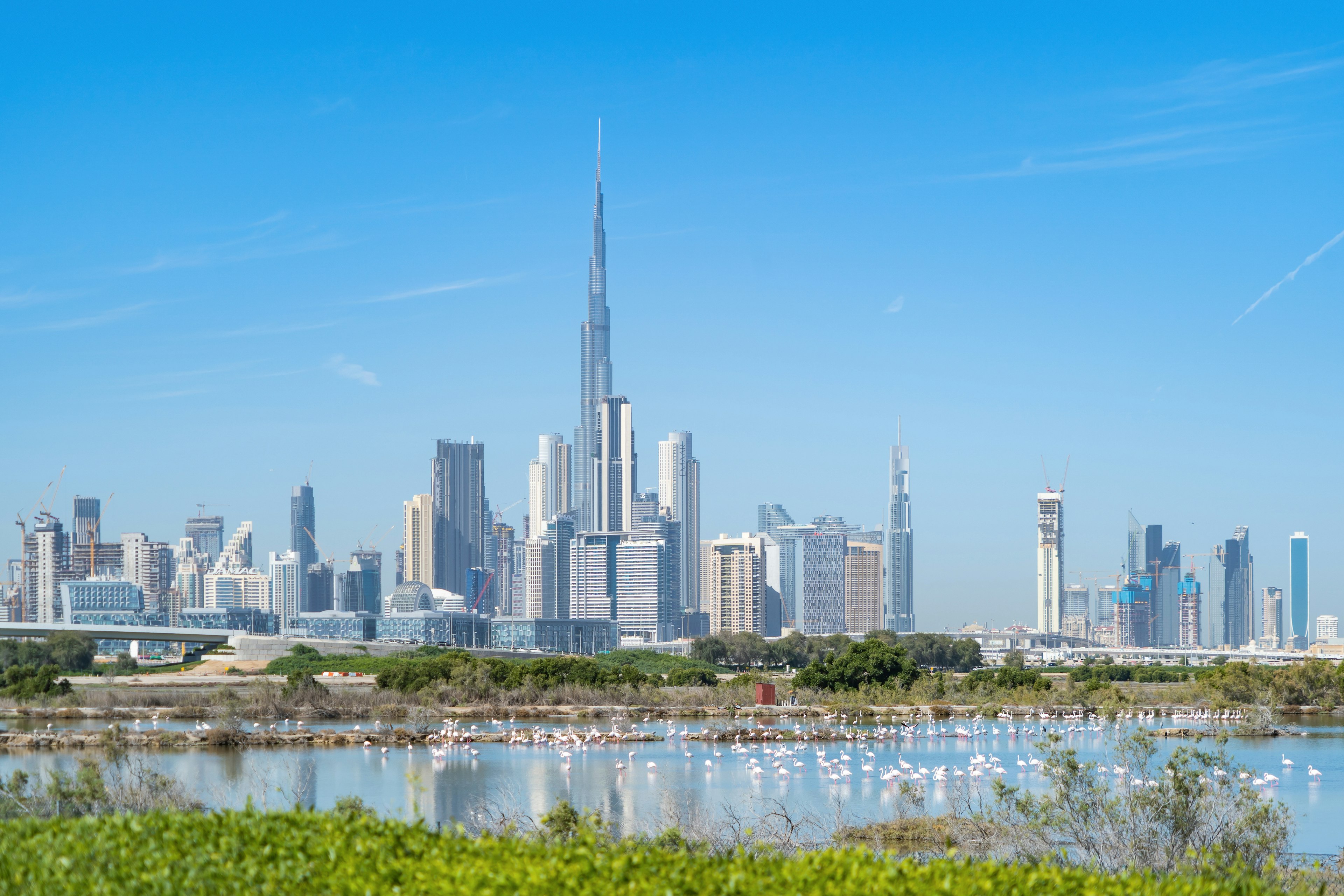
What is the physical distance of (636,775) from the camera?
34375 mm

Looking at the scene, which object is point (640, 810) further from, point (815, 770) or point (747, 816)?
point (815, 770)

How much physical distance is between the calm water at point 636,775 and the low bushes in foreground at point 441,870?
1279cm

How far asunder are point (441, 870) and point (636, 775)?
88.0 feet

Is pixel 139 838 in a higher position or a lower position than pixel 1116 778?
higher

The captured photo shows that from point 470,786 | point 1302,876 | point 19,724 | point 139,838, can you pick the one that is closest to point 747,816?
point 470,786

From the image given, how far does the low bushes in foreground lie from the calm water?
1279 centimetres

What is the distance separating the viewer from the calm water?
27219 millimetres

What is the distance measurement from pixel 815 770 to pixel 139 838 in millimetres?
28442

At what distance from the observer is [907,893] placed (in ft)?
25.4

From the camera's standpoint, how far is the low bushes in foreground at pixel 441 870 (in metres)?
7.88

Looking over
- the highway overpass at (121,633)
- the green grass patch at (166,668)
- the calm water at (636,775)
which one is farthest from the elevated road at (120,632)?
the calm water at (636,775)

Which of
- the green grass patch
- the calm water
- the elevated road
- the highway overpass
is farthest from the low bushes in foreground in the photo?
the elevated road

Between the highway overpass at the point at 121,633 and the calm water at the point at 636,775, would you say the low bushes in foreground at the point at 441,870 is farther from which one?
the highway overpass at the point at 121,633

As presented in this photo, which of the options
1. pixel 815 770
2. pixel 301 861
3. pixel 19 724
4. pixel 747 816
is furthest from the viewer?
pixel 19 724
